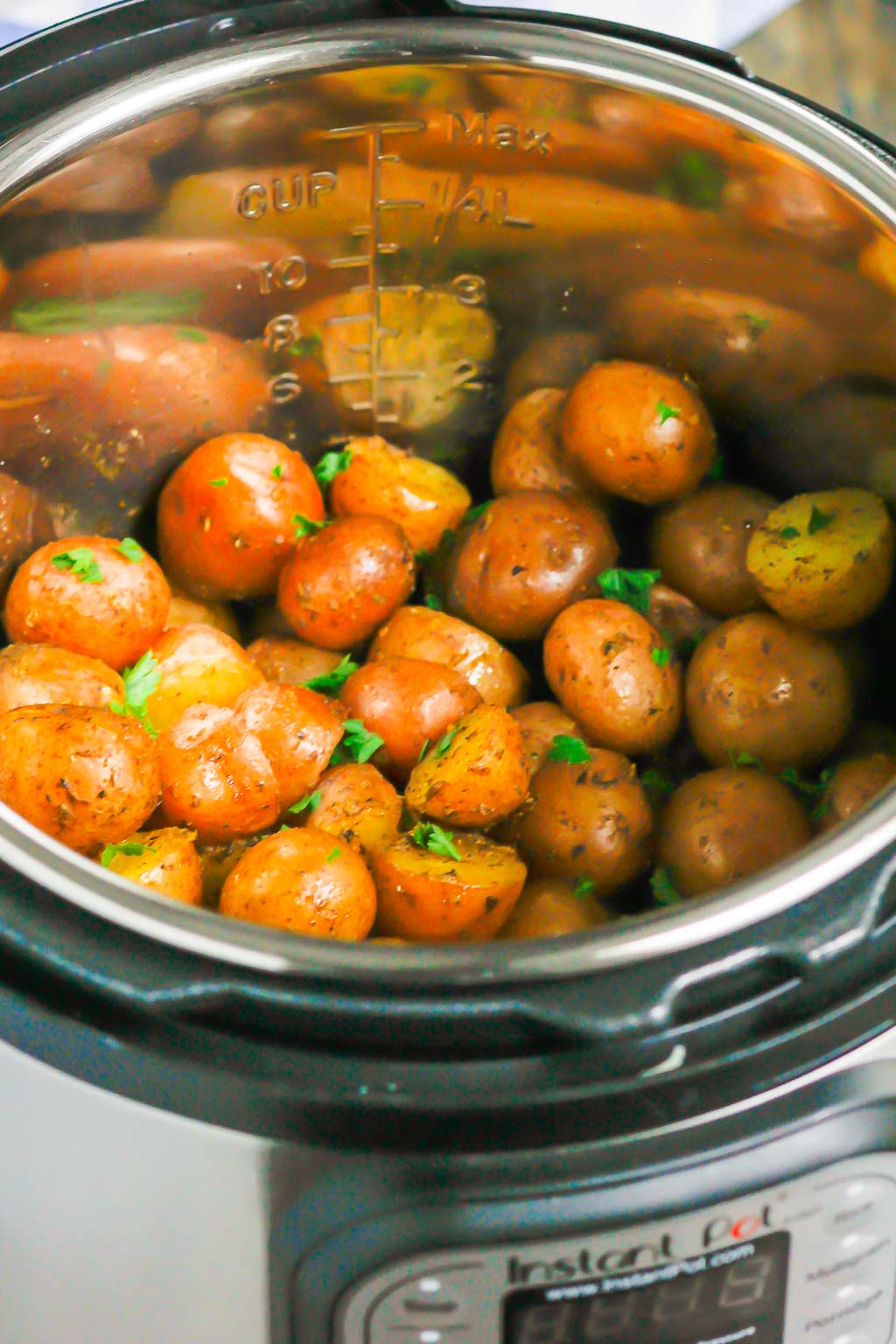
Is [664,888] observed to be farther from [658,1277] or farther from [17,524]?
[17,524]

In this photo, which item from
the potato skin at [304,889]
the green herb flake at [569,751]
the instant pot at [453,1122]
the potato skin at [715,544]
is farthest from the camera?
the potato skin at [715,544]

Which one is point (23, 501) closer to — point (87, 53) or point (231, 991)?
point (87, 53)

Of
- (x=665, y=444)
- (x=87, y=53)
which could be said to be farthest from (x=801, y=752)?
(x=87, y=53)

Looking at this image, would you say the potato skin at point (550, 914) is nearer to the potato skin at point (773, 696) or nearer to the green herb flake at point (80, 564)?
the potato skin at point (773, 696)

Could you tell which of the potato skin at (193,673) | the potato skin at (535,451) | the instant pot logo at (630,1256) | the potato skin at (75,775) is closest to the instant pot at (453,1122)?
the instant pot logo at (630,1256)

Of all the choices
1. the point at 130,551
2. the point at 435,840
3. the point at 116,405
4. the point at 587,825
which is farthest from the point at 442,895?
the point at 116,405

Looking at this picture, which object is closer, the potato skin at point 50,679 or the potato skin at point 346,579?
the potato skin at point 50,679

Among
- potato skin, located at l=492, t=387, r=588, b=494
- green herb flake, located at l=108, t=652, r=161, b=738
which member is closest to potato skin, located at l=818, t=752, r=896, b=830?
potato skin, located at l=492, t=387, r=588, b=494
